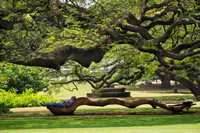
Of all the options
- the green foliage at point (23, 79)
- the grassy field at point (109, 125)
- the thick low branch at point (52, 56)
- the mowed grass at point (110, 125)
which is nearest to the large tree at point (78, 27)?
the thick low branch at point (52, 56)

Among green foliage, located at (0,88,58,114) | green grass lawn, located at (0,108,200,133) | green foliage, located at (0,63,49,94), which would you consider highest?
green foliage, located at (0,63,49,94)

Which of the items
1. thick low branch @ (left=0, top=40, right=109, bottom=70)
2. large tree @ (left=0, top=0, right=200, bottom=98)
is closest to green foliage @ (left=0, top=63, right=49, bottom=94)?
large tree @ (left=0, top=0, right=200, bottom=98)

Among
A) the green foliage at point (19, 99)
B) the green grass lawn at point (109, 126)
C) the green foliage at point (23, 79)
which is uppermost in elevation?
the green foliage at point (23, 79)

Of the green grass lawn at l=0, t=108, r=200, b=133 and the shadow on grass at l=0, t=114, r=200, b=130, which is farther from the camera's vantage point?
the shadow on grass at l=0, t=114, r=200, b=130

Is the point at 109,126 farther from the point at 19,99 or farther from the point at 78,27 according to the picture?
the point at 19,99

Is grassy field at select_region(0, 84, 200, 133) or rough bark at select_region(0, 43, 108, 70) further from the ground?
rough bark at select_region(0, 43, 108, 70)

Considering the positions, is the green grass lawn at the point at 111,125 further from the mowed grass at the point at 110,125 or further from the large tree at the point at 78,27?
the large tree at the point at 78,27

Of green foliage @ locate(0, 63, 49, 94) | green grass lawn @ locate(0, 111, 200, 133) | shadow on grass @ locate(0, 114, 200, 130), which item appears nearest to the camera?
green grass lawn @ locate(0, 111, 200, 133)

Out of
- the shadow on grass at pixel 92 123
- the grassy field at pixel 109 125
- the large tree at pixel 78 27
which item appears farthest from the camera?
the large tree at pixel 78 27

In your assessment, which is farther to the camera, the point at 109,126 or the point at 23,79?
the point at 23,79

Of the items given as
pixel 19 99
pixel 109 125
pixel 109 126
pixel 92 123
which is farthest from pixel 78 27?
pixel 19 99

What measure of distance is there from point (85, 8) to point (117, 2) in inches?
127

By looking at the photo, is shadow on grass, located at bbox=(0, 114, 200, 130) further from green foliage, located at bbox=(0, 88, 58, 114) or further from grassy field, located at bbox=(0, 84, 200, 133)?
green foliage, located at bbox=(0, 88, 58, 114)

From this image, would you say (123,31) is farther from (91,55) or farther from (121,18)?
(91,55)
